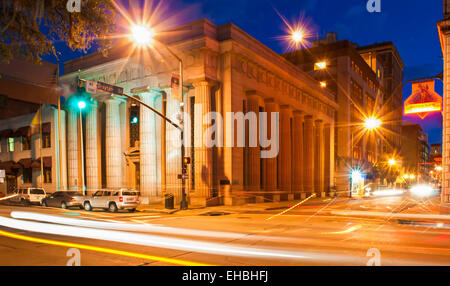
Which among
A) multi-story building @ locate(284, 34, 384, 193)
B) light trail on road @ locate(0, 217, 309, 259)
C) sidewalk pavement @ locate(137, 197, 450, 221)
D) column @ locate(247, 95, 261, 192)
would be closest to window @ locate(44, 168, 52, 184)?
sidewalk pavement @ locate(137, 197, 450, 221)

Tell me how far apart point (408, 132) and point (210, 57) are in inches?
4912

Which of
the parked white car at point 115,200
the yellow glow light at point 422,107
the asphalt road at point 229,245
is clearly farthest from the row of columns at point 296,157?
the asphalt road at point 229,245

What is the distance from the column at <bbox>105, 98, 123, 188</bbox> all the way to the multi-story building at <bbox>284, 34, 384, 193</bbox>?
112ft

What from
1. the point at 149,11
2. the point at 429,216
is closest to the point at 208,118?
the point at 149,11

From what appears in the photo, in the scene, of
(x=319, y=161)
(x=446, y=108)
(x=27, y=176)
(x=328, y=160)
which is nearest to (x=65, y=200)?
(x=27, y=176)

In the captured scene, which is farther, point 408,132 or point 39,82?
point 408,132

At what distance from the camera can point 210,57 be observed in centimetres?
2686

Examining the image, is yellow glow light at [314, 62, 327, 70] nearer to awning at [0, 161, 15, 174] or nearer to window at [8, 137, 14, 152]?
window at [8, 137, 14, 152]

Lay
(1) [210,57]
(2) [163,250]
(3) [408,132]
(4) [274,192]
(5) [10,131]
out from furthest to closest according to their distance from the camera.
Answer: (3) [408,132], (5) [10,131], (4) [274,192], (1) [210,57], (2) [163,250]

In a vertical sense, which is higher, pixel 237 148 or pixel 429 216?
pixel 237 148

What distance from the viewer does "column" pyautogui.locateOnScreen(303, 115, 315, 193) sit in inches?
1657

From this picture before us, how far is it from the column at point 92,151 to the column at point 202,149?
12907 millimetres
